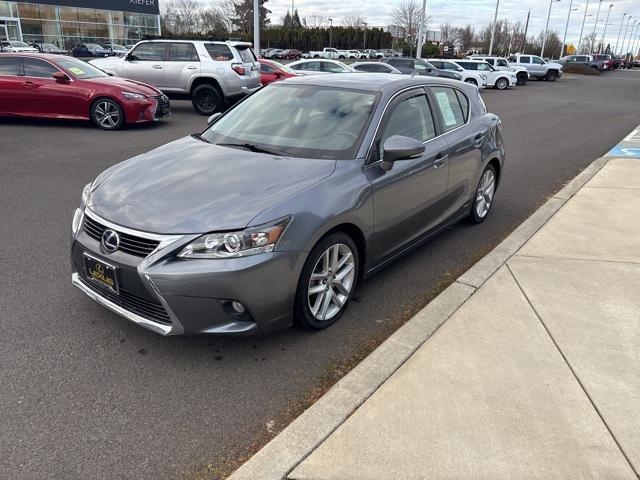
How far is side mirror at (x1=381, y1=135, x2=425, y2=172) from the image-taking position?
3705 mm

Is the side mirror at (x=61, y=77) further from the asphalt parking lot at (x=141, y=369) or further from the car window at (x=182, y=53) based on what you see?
the asphalt parking lot at (x=141, y=369)

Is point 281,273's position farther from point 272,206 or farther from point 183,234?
point 183,234

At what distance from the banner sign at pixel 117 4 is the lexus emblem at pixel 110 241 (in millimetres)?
61776

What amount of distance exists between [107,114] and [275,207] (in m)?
9.06

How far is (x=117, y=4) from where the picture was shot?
59.3 meters

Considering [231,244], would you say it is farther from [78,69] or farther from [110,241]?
[78,69]

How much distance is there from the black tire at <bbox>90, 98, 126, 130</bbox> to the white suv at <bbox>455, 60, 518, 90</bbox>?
2267cm

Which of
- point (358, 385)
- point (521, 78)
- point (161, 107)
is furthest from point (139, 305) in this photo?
point (521, 78)

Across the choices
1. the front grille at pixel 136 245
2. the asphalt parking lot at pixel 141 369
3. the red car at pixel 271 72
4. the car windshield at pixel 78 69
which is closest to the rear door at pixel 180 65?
the car windshield at pixel 78 69

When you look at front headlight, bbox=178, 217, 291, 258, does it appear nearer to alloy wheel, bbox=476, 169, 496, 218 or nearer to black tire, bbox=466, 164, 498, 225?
black tire, bbox=466, 164, 498, 225

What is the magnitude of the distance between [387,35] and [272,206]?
95551mm

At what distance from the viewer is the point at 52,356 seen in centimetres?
324

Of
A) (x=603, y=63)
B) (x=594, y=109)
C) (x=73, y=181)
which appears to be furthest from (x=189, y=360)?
(x=603, y=63)

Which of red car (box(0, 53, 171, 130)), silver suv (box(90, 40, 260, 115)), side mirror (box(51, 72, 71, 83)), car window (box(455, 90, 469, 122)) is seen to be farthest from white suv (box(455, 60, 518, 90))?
car window (box(455, 90, 469, 122))
